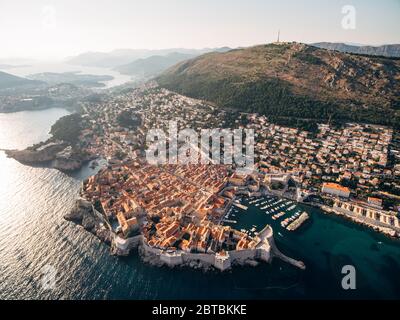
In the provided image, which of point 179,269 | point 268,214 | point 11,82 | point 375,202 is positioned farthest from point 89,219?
point 11,82

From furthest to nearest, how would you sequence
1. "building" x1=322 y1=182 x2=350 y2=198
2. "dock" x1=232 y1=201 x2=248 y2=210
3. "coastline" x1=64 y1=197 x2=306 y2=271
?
"building" x1=322 y1=182 x2=350 y2=198 → "dock" x1=232 y1=201 x2=248 y2=210 → "coastline" x1=64 y1=197 x2=306 y2=271

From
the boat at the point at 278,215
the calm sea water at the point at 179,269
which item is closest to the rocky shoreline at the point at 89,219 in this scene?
the calm sea water at the point at 179,269

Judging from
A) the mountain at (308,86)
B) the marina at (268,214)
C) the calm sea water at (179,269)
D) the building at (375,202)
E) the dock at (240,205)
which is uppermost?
the mountain at (308,86)

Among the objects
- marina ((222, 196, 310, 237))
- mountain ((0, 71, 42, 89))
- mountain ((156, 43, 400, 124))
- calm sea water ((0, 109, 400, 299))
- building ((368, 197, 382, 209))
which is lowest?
calm sea water ((0, 109, 400, 299))

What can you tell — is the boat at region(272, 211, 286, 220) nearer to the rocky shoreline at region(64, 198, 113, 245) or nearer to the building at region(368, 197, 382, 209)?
the building at region(368, 197, 382, 209)

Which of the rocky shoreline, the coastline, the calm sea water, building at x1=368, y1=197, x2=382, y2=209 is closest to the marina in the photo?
the calm sea water

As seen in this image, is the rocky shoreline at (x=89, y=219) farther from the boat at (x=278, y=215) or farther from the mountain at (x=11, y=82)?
the mountain at (x=11, y=82)

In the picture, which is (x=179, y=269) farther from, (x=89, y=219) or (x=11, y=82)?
(x=11, y=82)
